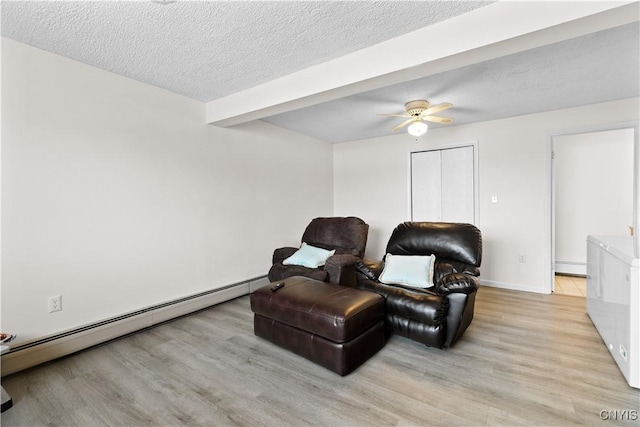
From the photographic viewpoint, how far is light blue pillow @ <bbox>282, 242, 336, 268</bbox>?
3328 mm

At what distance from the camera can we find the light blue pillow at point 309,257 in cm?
333

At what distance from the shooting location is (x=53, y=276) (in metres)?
2.19

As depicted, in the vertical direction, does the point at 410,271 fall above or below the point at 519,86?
below

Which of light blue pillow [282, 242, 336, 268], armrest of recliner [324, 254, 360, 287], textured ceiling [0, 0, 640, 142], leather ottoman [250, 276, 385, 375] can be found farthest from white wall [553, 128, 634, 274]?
leather ottoman [250, 276, 385, 375]

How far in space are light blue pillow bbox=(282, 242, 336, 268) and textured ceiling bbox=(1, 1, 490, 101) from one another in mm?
2000

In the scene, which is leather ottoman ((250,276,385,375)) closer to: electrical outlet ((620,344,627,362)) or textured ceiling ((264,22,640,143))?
electrical outlet ((620,344,627,362))

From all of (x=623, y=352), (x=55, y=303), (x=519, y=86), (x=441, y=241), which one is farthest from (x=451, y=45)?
(x=55, y=303)

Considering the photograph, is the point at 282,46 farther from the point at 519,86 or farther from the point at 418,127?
the point at 519,86

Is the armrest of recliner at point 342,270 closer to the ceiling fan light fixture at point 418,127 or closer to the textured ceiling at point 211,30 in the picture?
the ceiling fan light fixture at point 418,127

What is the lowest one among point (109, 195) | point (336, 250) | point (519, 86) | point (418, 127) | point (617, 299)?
point (617, 299)

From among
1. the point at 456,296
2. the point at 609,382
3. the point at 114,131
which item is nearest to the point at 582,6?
the point at 456,296

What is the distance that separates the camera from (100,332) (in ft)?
7.86

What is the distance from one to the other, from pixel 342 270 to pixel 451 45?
206 cm

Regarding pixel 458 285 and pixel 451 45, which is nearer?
pixel 451 45
